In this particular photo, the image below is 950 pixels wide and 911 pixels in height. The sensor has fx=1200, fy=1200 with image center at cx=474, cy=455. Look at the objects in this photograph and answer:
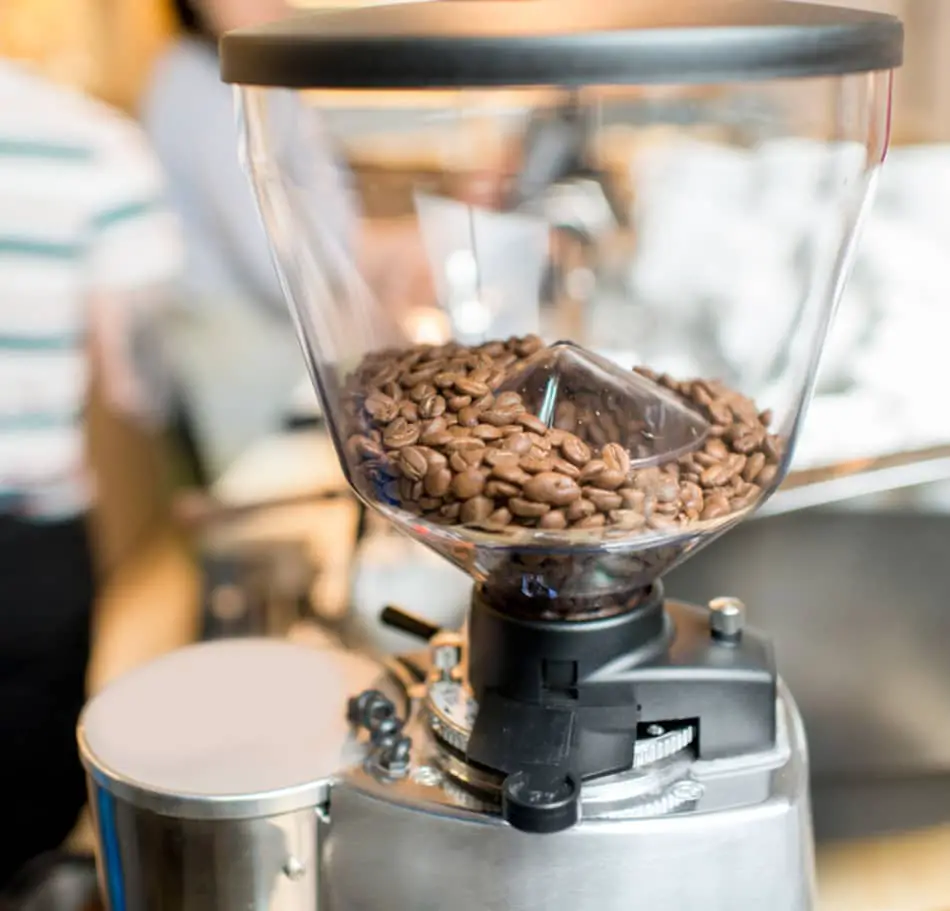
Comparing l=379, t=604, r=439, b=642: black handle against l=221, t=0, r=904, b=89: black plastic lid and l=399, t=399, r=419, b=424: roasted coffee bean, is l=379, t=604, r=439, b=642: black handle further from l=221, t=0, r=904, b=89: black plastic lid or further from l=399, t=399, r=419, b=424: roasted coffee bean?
l=221, t=0, r=904, b=89: black plastic lid

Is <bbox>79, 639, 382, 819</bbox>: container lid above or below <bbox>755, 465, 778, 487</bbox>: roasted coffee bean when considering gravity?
below

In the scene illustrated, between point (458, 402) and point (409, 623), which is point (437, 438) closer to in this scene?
point (458, 402)

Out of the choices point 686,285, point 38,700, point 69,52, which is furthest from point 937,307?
point 69,52

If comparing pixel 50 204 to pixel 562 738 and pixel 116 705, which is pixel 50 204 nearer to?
pixel 116 705

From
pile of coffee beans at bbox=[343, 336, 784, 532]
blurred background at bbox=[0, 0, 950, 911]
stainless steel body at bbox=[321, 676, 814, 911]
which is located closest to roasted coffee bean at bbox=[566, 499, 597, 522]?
pile of coffee beans at bbox=[343, 336, 784, 532]

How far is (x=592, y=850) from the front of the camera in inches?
17.5

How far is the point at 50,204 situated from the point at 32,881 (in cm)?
70

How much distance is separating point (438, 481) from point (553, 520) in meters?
0.05

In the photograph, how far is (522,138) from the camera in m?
0.63

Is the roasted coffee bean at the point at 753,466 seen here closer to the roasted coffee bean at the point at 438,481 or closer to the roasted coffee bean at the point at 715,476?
the roasted coffee bean at the point at 715,476

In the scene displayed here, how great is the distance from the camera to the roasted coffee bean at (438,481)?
0.44 metres

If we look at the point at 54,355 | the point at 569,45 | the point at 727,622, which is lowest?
the point at 54,355

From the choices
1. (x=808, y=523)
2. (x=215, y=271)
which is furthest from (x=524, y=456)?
(x=215, y=271)

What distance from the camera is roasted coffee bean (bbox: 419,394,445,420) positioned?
0.46 meters
